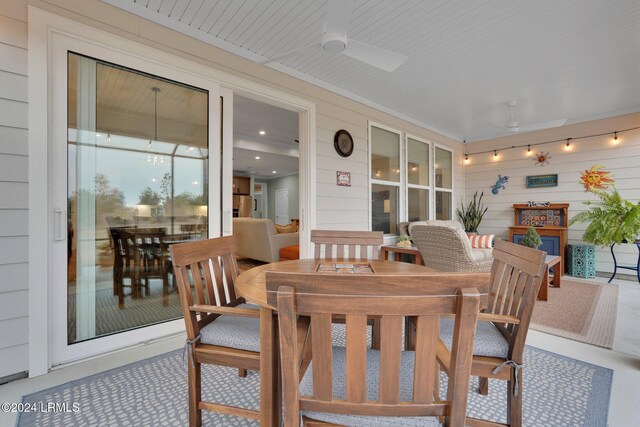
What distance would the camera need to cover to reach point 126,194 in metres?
2.27

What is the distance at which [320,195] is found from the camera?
359cm

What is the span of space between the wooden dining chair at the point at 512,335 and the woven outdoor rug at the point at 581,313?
1813 millimetres

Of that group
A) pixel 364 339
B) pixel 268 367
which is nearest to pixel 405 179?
pixel 268 367

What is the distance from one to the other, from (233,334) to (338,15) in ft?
5.99

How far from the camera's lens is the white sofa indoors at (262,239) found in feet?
17.1

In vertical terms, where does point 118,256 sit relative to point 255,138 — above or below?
below

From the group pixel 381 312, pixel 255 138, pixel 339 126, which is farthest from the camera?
pixel 255 138

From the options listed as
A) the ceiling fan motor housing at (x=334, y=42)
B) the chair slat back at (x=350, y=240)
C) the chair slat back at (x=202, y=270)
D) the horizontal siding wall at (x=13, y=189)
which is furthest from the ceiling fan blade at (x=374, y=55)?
the horizontal siding wall at (x=13, y=189)

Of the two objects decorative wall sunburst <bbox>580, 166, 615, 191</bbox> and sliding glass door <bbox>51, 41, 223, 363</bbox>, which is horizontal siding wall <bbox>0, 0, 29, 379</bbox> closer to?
sliding glass door <bbox>51, 41, 223, 363</bbox>

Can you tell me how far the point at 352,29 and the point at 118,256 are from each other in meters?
2.75

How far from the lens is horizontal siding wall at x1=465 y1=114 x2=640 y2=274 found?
4641 mm

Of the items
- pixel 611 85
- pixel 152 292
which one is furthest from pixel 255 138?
pixel 611 85

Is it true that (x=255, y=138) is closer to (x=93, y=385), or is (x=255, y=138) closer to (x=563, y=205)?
(x=93, y=385)

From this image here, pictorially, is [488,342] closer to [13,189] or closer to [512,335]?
[512,335]
